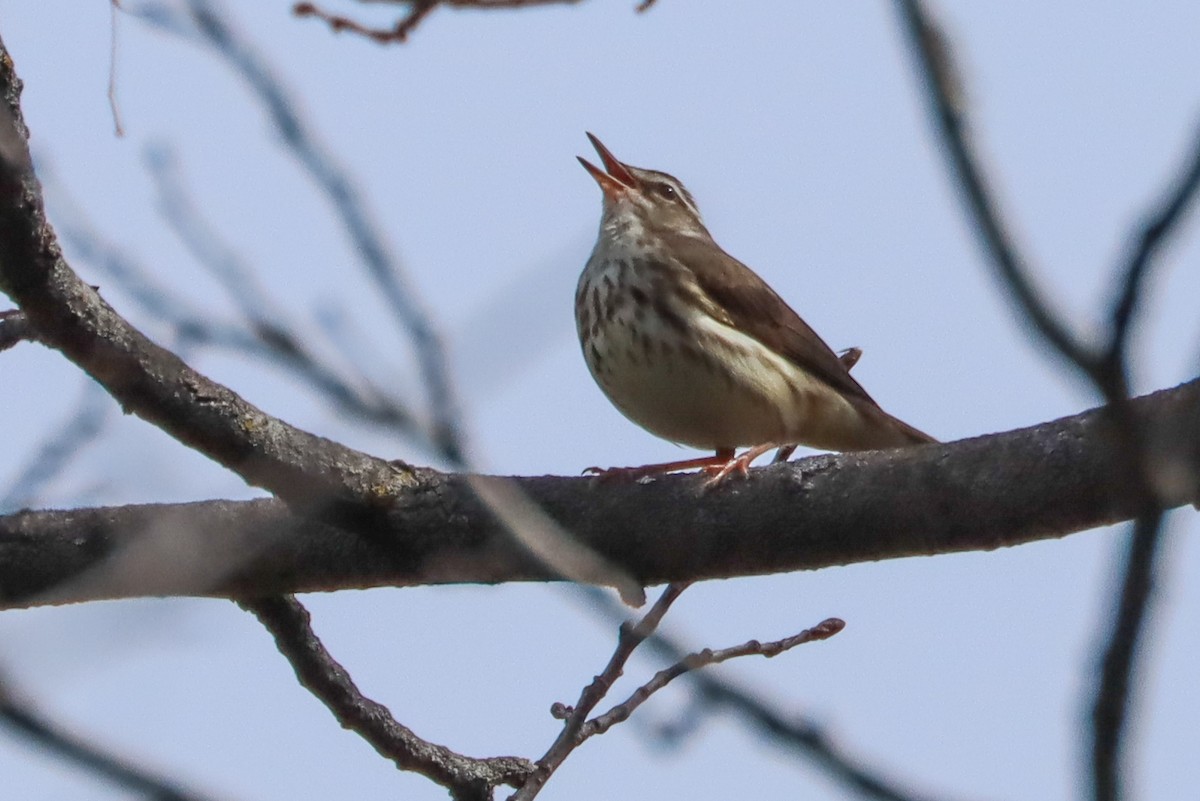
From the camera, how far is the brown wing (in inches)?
286

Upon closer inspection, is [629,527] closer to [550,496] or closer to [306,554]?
[550,496]

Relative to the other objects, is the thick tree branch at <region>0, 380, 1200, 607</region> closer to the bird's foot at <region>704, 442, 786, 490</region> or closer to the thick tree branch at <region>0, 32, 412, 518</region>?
the bird's foot at <region>704, 442, 786, 490</region>

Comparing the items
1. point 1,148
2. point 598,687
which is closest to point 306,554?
point 598,687

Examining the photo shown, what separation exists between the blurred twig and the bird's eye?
725 cm

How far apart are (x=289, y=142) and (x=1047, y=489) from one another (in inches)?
114

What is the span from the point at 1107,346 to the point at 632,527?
11.1ft

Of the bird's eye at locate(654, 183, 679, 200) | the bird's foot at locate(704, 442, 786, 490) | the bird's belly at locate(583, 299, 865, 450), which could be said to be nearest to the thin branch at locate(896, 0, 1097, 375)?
the bird's foot at locate(704, 442, 786, 490)

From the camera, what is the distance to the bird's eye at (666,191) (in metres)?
8.77

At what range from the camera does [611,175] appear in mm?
8742

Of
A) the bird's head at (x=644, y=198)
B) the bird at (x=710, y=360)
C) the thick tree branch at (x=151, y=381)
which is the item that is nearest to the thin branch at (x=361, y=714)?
the thick tree branch at (x=151, y=381)

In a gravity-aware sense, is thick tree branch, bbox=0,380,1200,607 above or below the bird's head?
below

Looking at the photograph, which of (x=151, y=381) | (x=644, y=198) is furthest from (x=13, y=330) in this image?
(x=644, y=198)

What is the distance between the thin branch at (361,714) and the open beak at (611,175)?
12.6 ft

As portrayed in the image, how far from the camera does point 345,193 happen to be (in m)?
2.07
